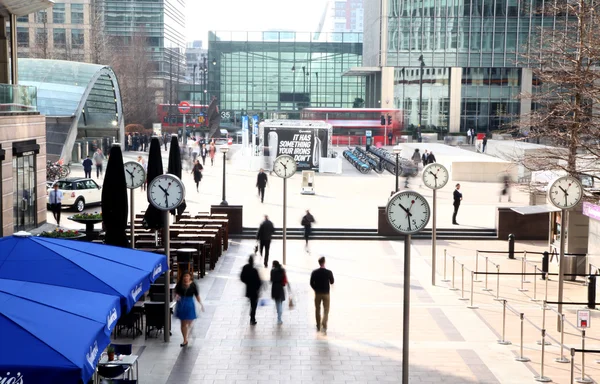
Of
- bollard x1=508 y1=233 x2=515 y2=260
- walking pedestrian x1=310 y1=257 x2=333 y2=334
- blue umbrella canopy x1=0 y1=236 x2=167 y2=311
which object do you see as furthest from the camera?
bollard x1=508 y1=233 x2=515 y2=260

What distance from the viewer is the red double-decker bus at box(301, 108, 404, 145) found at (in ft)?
253

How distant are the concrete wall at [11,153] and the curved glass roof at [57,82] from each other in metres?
28.0

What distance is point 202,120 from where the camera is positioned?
88000 mm

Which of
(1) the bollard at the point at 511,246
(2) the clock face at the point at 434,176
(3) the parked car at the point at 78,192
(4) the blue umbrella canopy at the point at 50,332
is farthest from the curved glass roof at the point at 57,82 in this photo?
(4) the blue umbrella canopy at the point at 50,332

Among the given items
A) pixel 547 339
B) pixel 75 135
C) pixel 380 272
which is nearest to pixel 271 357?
pixel 547 339

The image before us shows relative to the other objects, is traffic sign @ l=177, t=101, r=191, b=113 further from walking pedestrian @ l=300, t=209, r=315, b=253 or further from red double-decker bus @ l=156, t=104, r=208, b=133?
walking pedestrian @ l=300, t=209, r=315, b=253

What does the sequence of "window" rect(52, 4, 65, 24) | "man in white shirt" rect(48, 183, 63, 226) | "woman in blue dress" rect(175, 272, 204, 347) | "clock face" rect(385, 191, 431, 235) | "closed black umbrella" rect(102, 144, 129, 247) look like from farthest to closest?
"window" rect(52, 4, 65, 24), "man in white shirt" rect(48, 183, 63, 226), "closed black umbrella" rect(102, 144, 129, 247), "woman in blue dress" rect(175, 272, 204, 347), "clock face" rect(385, 191, 431, 235)

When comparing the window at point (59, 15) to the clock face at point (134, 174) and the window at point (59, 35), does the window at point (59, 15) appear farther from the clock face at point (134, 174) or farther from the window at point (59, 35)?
the clock face at point (134, 174)

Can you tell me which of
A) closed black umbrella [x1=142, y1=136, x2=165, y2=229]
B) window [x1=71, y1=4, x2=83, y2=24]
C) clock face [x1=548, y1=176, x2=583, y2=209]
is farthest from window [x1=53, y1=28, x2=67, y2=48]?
clock face [x1=548, y1=176, x2=583, y2=209]

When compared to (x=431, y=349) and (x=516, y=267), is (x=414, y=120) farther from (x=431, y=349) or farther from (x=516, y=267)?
(x=431, y=349)

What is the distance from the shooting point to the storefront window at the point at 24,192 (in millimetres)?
24250

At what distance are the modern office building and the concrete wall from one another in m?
61.4

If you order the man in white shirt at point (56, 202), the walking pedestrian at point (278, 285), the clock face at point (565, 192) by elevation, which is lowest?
the walking pedestrian at point (278, 285)

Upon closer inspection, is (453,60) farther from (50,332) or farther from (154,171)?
(50,332)
